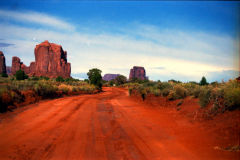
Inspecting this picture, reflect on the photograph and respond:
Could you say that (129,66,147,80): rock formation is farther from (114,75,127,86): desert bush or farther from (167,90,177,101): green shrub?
(167,90,177,101): green shrub

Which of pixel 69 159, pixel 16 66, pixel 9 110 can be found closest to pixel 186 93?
pixel 69 159

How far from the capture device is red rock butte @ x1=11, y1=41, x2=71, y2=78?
11319 centimetres

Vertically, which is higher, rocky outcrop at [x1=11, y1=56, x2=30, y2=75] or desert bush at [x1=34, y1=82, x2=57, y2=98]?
rocky outcrop at [x1=11, y1=56, x2=30, y2=75]

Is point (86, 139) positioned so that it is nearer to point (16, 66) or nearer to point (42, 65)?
point (42, 65)

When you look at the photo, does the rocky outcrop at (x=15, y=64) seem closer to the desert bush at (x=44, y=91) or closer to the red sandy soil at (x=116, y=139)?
the desert bush at (x=44, y=91)

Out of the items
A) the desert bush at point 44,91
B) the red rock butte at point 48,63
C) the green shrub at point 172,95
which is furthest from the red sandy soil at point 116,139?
the red rock butte at point 48,63

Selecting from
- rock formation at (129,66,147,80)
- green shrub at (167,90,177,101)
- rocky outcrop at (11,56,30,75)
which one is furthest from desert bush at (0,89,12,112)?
rock formation at (129,66,147,80)

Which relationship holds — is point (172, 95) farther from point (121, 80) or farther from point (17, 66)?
point (17, 66)

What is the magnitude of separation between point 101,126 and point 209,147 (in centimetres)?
458

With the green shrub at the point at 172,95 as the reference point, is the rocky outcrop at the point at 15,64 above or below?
above

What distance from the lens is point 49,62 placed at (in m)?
115

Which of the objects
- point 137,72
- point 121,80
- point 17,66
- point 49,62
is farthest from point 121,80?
point 17,66

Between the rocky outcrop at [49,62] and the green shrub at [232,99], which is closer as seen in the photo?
the green shrub at [232,99]

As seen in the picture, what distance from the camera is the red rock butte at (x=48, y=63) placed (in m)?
113
